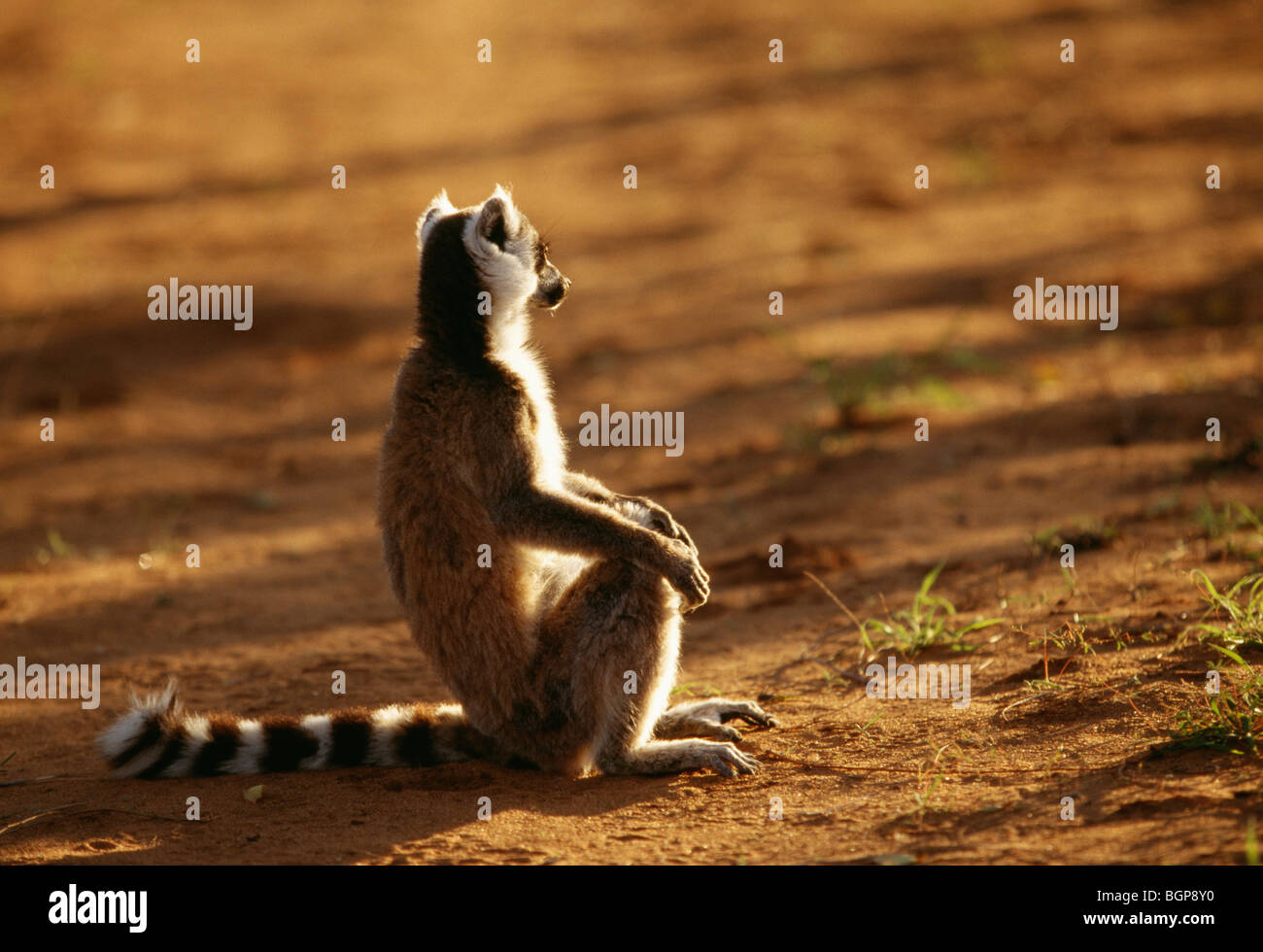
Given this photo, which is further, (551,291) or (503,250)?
(551,291)

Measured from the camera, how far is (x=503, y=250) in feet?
17.0

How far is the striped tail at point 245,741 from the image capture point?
4945 mm

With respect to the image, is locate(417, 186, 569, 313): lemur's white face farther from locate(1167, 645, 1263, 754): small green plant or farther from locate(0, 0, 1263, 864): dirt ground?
locate(1167, 645, 1263, 754): small green plant

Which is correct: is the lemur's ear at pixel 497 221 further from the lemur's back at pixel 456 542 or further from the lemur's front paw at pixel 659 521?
the lemur's front paw at pixel 659 521

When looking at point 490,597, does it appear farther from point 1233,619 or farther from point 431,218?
point 1233,619

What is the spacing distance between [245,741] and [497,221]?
93.5 inches

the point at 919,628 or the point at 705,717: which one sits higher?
the point at 919,628

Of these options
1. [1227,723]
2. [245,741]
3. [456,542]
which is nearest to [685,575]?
[456,542]

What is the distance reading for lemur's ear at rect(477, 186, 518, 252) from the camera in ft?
16.7

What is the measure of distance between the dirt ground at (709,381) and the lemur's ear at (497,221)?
7.38 feet

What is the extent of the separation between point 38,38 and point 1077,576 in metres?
19.6

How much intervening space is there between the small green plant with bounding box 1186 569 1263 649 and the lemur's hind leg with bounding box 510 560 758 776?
82.4 inches

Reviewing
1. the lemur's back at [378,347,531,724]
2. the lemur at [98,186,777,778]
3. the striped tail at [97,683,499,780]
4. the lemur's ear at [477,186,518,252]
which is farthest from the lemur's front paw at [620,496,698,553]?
the lemur's ear at [477,186,518,252]

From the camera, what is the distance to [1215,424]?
8.55m
